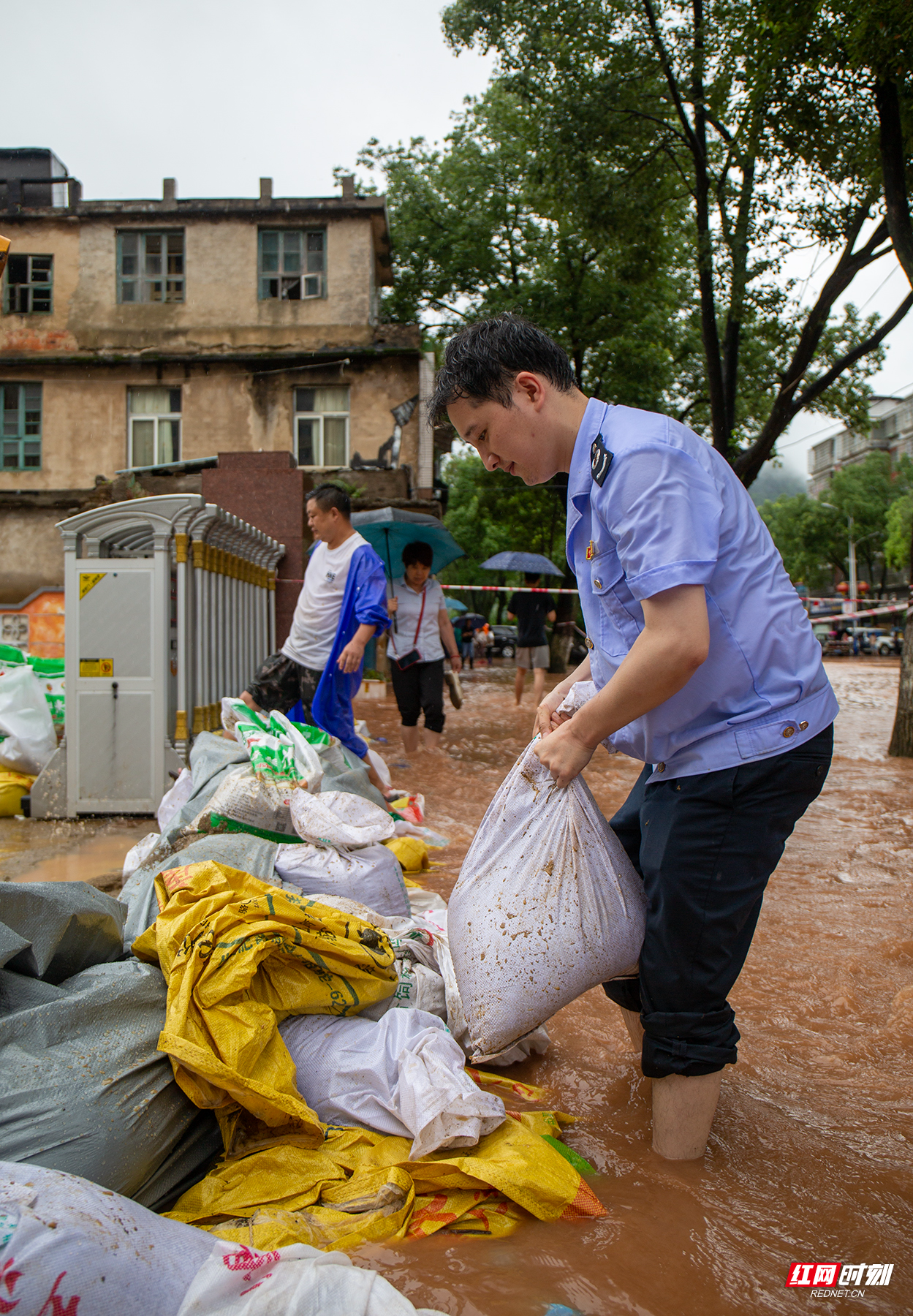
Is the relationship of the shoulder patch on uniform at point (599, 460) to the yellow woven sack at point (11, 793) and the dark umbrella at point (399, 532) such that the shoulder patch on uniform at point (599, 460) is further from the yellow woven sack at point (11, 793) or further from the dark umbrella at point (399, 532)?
the dark umbrella at point (399, 532)

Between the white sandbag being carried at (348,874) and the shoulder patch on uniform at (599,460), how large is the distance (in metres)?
1.83

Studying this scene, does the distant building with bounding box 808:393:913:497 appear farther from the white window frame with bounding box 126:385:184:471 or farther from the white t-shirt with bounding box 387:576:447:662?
the white t-shirt with bounding box 387:576:447:662

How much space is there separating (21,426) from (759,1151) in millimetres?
20371

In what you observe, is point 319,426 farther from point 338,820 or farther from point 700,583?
point 700,583

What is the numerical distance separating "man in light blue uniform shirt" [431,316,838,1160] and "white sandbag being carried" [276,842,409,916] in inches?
55.5

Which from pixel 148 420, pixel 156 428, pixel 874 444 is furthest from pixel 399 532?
pixel 874 444

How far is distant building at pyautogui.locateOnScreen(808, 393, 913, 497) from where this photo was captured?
199 feet

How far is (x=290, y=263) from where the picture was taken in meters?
19.1

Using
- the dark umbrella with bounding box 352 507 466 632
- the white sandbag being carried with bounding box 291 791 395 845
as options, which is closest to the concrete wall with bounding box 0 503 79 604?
the dark umbrella with bounding box 352 507 466 632

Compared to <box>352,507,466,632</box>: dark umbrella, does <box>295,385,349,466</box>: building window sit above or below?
above

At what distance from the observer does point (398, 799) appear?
540 cm

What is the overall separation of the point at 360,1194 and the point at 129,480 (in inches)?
581

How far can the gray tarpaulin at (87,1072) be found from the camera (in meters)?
1.60

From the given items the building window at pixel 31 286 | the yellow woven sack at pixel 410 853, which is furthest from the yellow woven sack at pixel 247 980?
the building window at pixel 31 286
